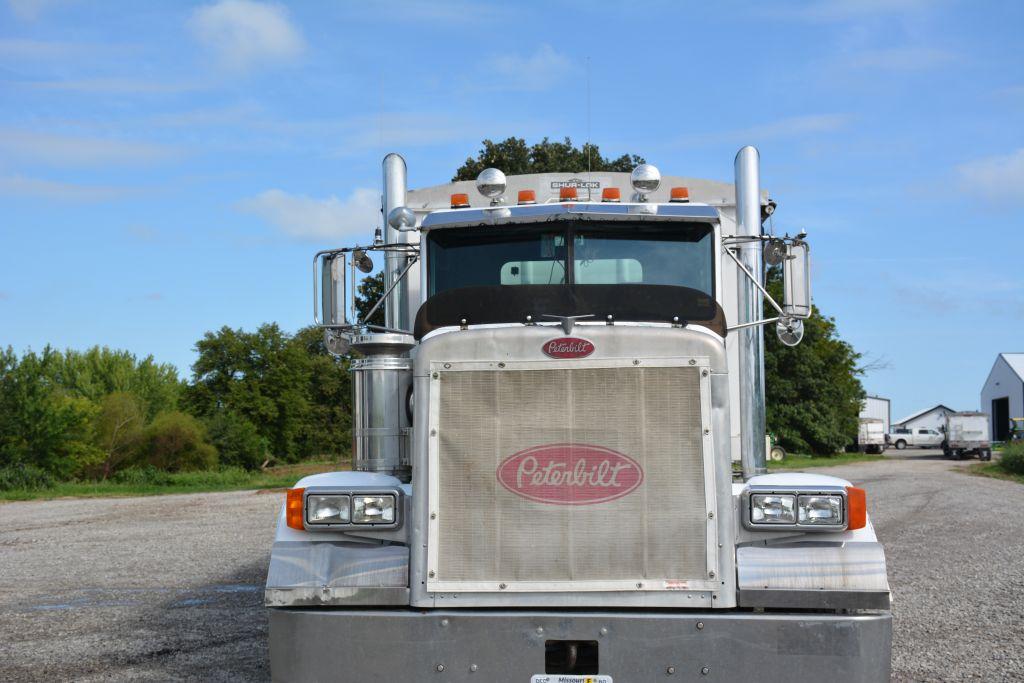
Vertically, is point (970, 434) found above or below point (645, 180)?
below

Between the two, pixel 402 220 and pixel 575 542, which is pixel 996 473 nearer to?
pixel 402 220

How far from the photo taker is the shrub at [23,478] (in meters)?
29.1

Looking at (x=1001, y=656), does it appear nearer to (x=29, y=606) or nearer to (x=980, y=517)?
(x=29, y=606)

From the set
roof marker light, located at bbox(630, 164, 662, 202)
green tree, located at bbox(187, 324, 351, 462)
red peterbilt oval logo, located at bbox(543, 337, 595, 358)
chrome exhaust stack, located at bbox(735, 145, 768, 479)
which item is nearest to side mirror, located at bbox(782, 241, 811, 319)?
chrome exhaust stack, located at bbox(735, 145, 768, 479)

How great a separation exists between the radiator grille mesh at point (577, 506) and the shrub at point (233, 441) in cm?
4692

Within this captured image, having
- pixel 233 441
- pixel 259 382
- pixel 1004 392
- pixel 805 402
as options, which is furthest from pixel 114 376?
pixel 1004 392

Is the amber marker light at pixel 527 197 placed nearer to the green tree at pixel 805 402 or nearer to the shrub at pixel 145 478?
the shrub at pixel 145 478

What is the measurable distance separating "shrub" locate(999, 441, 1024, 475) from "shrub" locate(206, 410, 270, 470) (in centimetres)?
3449

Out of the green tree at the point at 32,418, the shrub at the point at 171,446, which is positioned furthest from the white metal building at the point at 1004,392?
the green tree at the point at 32,418

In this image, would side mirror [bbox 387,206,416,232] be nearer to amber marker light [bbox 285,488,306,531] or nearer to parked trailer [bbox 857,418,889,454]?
amber marker light [bbox 285,488,306,531]

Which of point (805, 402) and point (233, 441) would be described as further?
point (805, 402)

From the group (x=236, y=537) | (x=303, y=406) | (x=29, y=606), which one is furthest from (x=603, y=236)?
(x=303, y=406)

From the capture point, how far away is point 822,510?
14.6ft

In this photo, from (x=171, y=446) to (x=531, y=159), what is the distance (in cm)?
2243
